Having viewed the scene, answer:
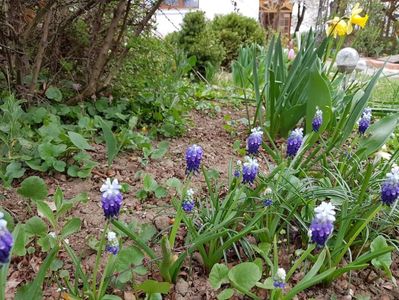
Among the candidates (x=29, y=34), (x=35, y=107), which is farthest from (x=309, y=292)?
(x=29, y=34)

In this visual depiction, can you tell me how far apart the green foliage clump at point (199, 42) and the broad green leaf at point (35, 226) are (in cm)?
455

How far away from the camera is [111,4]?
2.50 metres

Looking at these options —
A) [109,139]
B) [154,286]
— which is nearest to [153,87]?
[109,139]

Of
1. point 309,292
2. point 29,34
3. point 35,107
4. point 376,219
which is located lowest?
point 309,292

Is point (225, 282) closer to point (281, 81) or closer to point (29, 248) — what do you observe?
point (29, 248)

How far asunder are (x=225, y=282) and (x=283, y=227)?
1.26ft

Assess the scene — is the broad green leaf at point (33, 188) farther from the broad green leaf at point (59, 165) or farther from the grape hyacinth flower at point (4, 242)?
the grape hyacinth flower at point (4, 242)

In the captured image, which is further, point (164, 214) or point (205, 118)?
point (205, 118)

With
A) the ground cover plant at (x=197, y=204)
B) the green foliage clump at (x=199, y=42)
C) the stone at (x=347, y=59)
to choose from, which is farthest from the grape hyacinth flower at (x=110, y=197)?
the green foliage clump at (x=199, y=42)

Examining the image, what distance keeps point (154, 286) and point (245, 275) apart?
0.27 metres

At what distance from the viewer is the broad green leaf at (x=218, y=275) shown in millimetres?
1235

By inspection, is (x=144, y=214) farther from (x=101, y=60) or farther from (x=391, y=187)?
(x=101, y=60)

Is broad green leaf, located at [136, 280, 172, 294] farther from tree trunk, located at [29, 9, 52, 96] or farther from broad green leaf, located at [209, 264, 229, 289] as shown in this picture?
tree trunk, located at [29, 9, 52, 96]

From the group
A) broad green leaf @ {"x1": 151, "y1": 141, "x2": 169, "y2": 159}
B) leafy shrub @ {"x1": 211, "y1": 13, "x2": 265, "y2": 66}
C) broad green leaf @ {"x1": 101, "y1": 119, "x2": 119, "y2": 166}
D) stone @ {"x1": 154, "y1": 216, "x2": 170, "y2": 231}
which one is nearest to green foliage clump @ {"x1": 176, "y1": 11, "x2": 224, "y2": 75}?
leafy shrub @ {"x1": 211, "y1": 13, "x2": 265, "y2": 66}
